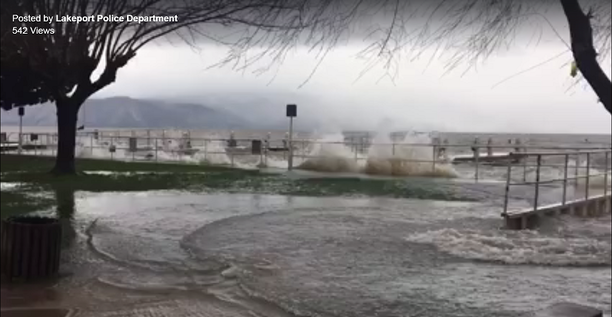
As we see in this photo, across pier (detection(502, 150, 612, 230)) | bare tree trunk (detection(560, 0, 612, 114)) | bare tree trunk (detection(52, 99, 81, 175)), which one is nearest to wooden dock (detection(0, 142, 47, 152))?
bare tree trunk (detection(52, 99, 81, 175))

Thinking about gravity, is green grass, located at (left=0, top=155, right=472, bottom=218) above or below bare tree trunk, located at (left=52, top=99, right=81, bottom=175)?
below

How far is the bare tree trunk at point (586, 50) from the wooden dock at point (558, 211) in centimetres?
727

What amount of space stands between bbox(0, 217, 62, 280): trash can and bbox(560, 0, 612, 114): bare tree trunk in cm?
489

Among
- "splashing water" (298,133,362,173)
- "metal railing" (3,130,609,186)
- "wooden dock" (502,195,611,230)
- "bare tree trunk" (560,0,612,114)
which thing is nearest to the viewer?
"bare tree trunk" (560,0,612,114)

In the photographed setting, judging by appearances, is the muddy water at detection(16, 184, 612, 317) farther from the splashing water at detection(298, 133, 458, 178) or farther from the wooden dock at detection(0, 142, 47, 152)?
the wooden dock at detection(0, 142, 47, 152)

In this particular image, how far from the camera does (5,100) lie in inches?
648

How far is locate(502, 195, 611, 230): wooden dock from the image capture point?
10.1 metres

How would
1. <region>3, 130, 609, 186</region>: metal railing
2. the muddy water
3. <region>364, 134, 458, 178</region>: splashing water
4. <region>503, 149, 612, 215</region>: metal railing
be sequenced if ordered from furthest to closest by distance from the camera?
<region>3, 130, 609, 186</region>: metal railing → <region>364, 134, 458, 178</region>: splashing water → <region>503, 149, 612, 215</region>: metal railing → the muddy water

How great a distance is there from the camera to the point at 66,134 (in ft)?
59.7

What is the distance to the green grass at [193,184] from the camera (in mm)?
14352

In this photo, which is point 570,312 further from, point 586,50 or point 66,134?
point 66,134

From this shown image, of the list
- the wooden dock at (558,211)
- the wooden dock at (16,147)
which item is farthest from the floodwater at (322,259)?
the wooden dock at (16,147)

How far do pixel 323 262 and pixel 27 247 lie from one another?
3.29 metres

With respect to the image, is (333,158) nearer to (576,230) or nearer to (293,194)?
(293,194)
